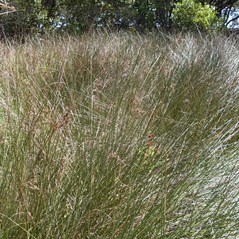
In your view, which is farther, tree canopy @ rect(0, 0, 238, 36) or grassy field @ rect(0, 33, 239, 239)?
tree canopy @ rect(0, 0, 238, 36)

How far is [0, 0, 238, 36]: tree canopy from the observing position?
6943mm

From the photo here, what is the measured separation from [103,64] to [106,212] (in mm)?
1872

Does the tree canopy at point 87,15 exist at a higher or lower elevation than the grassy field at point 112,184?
lower

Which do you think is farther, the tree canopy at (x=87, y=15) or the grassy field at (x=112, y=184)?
the tree canopy at (x=87, y=15)

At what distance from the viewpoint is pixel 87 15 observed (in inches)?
286

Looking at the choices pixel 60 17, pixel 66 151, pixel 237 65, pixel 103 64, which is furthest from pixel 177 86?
pixel 60 17

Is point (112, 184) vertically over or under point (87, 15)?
over

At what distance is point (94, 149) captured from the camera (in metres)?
1.28

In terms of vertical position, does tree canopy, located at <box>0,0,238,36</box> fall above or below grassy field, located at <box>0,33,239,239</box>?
below

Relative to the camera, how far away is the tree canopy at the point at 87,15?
6.94m

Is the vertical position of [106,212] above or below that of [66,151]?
below

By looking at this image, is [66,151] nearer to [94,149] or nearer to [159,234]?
[94,149]

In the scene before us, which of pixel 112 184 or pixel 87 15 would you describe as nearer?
pixel 112 184

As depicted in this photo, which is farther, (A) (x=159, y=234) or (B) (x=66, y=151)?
(B) (x=66, y=151)
